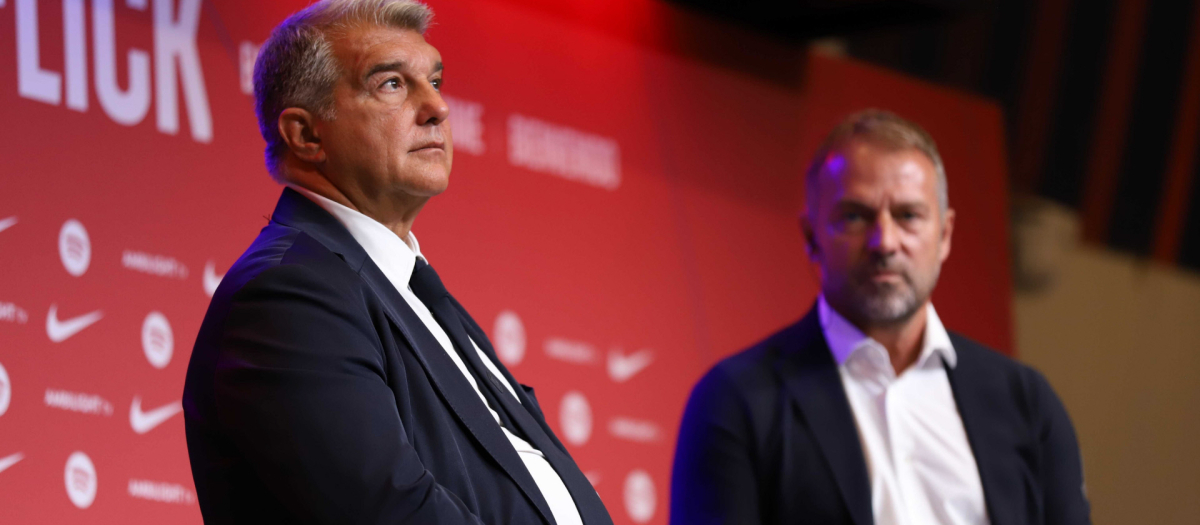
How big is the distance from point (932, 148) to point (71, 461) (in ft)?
6.29

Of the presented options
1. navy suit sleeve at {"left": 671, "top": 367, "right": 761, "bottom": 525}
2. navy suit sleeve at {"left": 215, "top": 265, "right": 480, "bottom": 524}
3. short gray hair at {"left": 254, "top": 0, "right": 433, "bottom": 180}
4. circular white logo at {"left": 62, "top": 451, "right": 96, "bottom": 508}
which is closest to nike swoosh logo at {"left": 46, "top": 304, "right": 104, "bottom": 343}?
circular white logo at {"left": 62, "top": 451, "right": 96, "bottom": 508}

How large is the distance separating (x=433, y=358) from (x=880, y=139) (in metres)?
1.44

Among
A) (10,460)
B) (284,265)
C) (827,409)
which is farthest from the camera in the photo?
(827,409)

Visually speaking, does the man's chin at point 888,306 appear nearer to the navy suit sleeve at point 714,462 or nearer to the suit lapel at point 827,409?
the suit lapel at point 827,409

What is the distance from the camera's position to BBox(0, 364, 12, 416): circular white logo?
232 centimetres

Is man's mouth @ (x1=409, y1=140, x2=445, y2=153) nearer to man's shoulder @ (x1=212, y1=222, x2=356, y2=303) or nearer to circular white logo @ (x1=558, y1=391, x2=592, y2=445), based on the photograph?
man's shoulder @ (x1=212, y1=222, x2=356, y2=303)

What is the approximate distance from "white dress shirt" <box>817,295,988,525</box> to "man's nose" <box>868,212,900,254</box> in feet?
0.60

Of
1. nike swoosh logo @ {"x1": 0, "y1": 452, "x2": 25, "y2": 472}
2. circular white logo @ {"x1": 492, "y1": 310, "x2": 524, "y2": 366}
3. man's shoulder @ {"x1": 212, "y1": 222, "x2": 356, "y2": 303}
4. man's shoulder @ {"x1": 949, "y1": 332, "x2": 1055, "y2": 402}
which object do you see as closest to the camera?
man's shoulder @ {"x1": 212, "y1": 222, "x2": 356, "y2": 303}

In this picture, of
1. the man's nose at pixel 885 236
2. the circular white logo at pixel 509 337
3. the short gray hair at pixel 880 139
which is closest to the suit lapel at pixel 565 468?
the man's nose at pixel 885 236

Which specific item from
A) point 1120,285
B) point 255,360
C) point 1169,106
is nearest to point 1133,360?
point 1120,285

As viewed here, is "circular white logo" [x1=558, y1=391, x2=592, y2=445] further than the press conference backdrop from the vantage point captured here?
Yes

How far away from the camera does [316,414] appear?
1489 millimetres

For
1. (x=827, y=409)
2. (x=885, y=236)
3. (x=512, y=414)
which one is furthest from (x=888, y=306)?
(x=512, y=414)

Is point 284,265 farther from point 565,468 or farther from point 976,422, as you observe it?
point 976,422
